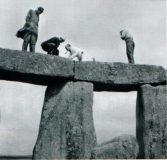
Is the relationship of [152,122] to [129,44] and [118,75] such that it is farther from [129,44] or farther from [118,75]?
[129,44]

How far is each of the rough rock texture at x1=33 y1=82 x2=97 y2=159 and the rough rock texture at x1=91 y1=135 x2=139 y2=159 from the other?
0.61m

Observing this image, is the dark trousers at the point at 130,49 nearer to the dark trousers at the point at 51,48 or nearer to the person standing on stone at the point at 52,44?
the person standing on stone at the point at 52,44

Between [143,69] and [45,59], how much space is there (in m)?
2.85

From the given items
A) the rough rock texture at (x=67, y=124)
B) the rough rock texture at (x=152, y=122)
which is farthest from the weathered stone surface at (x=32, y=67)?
the rough rock texture at (x=152, y=122)

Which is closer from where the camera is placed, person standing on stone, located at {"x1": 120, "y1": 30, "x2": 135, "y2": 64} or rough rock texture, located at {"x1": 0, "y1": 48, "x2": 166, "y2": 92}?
rough rock texture, located at {"x1": 0, "y1": 48, "x2": 166, "y2": 92}

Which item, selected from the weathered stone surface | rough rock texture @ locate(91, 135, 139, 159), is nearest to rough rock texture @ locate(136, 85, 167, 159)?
rough rock texture @ locate(91, 135, 139, 159)

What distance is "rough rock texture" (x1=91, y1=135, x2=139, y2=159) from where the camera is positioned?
755 centimetres

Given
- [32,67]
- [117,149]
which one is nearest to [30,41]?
[32,67]

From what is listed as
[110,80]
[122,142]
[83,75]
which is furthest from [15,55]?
[122,142]

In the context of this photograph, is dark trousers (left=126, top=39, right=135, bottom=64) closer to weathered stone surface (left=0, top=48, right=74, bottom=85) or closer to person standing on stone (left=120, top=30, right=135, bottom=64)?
person standing on stone (left=120, top=30, right=135, bottom=64)

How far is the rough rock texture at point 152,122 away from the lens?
862cm

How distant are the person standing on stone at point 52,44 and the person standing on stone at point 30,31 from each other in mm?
350

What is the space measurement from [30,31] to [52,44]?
0.74 metres

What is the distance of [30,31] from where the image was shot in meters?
9.18
